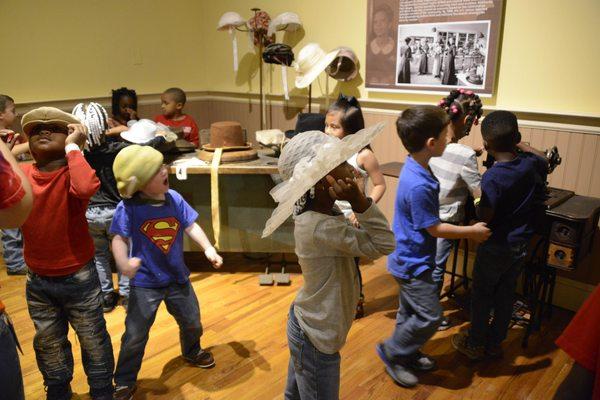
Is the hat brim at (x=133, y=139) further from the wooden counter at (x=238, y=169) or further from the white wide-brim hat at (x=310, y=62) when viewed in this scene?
the white wide-brim hat at (x=310, y=62)

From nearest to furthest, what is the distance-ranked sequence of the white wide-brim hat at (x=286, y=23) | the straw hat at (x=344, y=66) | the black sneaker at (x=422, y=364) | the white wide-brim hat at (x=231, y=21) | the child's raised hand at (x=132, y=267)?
the child's raised hand at (x=132, y=267)
the black sneaker at (x=422, y=364)
the straw hat at (x=344, y=66)
the white wide-brim hat at (x=286, y=23)
the white wide-brim hat at (x=231, y=21)

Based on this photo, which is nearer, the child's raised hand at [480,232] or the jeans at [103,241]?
the child's raised hand at [480,232]

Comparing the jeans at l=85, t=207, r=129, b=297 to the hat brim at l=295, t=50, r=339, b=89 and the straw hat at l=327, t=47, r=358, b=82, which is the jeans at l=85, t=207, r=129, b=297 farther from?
the straw hat at l=327, t=47, r=358, b=82

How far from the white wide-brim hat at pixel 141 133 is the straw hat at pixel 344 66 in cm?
162

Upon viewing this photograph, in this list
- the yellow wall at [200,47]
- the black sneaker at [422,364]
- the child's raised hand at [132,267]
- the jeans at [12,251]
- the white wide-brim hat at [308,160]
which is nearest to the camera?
the white wide-brim hat at [308,160]

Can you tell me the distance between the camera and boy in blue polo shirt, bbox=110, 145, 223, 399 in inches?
75.4

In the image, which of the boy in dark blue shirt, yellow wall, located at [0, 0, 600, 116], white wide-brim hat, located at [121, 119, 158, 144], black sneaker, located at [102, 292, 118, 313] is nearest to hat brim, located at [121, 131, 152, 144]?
white wide-brim hat, located at [121, 119, 158, 144]

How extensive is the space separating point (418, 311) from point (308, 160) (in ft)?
3.50

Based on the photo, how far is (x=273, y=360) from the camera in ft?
7.92

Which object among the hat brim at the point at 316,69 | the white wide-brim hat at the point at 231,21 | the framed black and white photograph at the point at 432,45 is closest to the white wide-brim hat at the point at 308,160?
the framed black and white photograph at the point at 432,45

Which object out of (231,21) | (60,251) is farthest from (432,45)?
(60,251)

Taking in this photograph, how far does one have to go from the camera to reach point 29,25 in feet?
13.7

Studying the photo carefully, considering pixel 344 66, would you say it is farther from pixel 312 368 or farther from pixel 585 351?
pixel 585 351

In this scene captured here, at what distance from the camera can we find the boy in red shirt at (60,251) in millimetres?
1759
